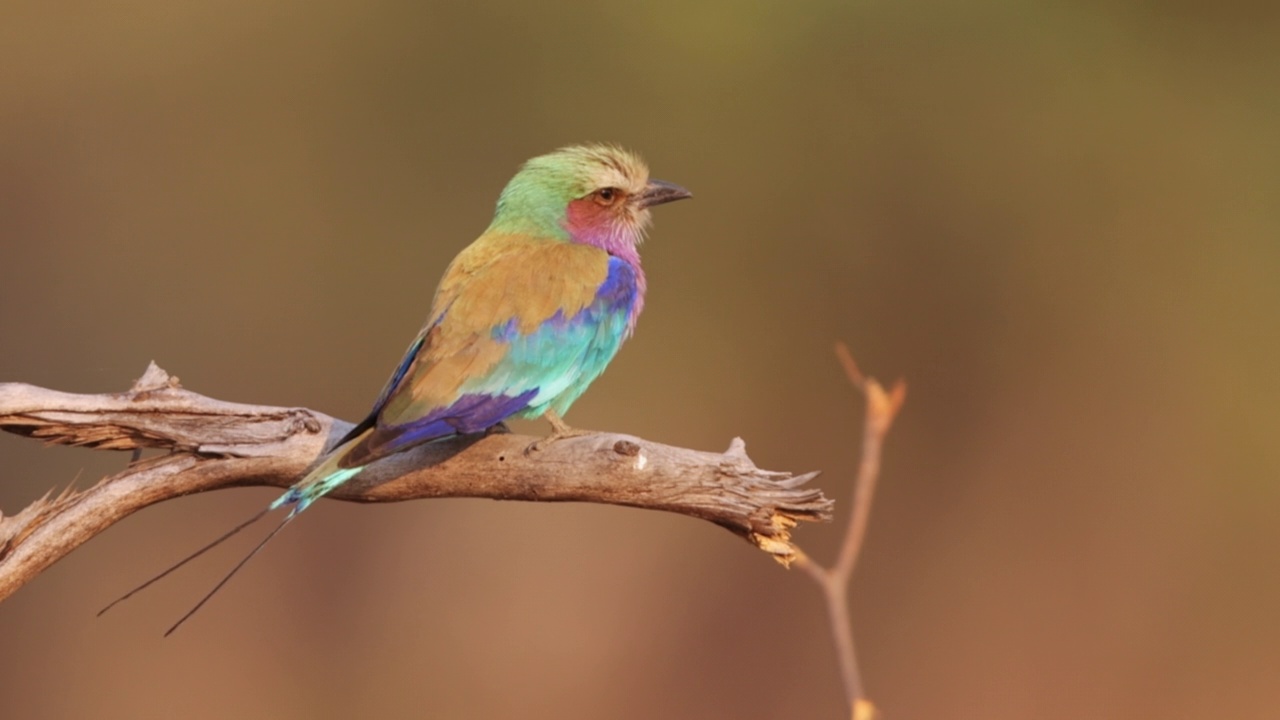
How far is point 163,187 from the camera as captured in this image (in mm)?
9367

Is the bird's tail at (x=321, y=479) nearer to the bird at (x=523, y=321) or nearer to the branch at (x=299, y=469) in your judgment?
the bird at (x=523, y=321)

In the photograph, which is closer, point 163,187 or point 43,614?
point 43,614

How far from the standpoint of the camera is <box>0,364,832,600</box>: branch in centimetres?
336

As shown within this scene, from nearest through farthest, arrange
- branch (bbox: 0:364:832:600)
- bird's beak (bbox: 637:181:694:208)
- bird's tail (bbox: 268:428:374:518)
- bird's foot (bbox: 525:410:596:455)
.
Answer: bird's tail (bbox: 268:428:374:518) → branch (bbox: 0:364:832:600) → bird's foot (bbox: 525:410:596:455) → bird's beak (bbox: 637:181:694:208)

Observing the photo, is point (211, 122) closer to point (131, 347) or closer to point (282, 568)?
point (131, 347)

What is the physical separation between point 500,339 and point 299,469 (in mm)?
576

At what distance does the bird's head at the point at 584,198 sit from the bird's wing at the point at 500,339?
0.18 metres

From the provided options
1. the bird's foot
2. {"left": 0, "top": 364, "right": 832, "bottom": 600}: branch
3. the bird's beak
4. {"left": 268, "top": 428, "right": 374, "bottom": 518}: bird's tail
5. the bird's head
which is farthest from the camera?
the bird's beak

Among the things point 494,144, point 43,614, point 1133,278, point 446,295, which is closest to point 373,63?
point 494,144

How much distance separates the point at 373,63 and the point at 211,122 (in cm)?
112

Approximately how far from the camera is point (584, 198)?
4.47 metres

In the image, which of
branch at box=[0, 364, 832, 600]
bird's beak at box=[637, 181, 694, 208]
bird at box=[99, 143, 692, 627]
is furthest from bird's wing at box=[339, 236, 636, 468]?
bird's beak at box=[637, 181, 694, 208]

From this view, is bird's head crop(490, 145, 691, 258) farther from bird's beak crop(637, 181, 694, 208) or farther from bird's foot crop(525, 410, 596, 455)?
bird's foot crop(525, 410, 596, 455)

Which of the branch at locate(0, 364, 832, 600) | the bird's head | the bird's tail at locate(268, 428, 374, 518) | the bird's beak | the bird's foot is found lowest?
the bird's tail at locate(268, 428, 374, 518)
